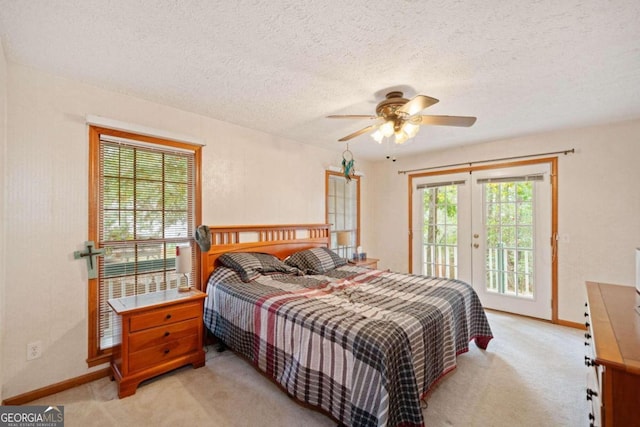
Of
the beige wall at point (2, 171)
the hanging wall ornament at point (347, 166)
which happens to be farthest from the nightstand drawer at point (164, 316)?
the hanging wall ornament at point (347, 166)

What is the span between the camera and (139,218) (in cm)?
254

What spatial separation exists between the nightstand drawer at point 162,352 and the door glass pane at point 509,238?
404 cm

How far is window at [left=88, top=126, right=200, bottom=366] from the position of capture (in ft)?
7.61

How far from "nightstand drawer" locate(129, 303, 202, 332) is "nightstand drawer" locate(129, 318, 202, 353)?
4cm

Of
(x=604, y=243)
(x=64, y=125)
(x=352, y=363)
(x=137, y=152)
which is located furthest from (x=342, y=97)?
(x=604, y=243)

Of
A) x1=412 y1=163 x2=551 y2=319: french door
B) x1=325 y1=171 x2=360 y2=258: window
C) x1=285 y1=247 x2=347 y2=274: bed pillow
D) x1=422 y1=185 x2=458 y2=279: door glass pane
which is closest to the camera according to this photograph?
x1=285 y1=247 x2=347 y2=274: bed pillow

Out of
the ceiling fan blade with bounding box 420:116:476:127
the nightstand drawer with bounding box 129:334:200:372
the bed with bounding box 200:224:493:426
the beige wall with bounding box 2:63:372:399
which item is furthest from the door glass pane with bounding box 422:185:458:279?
the beige wall with bounding box 2:63:372:399

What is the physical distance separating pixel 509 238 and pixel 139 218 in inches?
184

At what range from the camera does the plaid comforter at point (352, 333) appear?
153 cm

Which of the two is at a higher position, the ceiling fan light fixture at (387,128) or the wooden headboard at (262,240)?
the ceiling fan light fixture at (387,128)

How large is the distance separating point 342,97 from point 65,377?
3.31 meters

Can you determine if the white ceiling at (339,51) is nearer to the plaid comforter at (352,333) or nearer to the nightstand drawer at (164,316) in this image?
the plaid comforter at (352,333)

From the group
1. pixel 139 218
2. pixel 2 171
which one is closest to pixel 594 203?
pixel 139 218

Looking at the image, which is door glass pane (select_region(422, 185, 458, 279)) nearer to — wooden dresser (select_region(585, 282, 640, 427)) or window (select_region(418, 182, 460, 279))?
window (select_region(418, 182, 460, 279))
